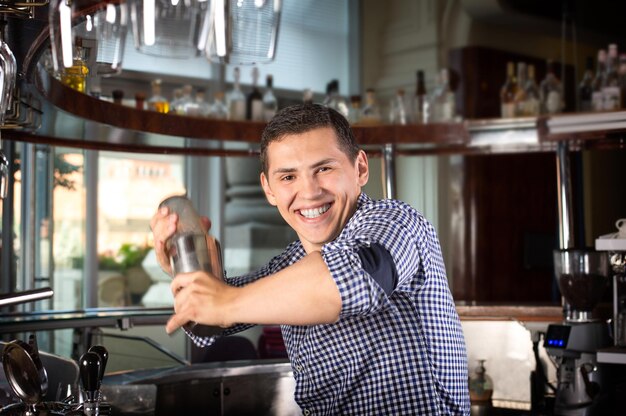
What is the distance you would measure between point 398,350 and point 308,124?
423mm

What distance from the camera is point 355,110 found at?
411cm

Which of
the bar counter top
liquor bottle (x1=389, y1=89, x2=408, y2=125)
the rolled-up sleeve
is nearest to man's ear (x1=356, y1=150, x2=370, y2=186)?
the rolled-up sleeve

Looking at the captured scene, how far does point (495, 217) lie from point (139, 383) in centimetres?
361

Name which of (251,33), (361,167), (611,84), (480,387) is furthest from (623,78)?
(361,167)

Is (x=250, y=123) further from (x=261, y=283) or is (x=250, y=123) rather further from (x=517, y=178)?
(x=517, y=178)

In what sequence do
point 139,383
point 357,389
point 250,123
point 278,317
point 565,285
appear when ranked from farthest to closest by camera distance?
point 250,123 < point 565,285 < point 139,383 < point 357,389 < point 278,317

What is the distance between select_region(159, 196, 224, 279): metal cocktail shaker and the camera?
1.24m

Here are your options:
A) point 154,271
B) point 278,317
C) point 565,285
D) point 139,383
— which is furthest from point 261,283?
point 154,271

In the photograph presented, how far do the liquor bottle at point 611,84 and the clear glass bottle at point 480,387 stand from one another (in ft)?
4.73

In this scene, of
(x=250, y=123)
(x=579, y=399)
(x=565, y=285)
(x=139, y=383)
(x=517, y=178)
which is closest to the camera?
(x=139, y=383)

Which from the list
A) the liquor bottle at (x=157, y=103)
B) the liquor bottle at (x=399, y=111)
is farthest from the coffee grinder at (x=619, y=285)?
the liquor bottle at (x=157, y=103)

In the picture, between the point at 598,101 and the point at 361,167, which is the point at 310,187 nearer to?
the point at 361,167

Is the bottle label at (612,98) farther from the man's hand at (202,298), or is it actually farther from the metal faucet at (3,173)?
the man's hand at (202,298)

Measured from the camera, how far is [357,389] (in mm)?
1552
